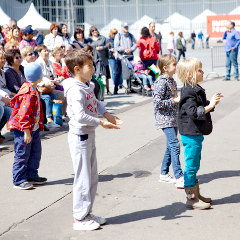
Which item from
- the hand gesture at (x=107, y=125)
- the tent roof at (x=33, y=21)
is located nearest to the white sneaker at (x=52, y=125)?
the hand gesture at (x=107, y=125)

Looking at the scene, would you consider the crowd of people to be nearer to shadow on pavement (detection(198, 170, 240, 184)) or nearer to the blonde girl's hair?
the blonde girl's hair

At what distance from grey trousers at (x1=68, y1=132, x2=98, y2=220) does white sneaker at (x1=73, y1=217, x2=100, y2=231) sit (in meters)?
0.05

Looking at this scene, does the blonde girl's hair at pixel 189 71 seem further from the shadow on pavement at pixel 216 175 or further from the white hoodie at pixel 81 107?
the shadow on pavement at pixel 216 175

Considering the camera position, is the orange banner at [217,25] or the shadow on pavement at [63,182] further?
the orange banner at [217,25]

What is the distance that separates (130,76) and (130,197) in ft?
29.1

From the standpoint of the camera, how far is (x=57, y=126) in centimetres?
996

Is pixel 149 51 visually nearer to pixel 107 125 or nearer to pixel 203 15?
pixel 107 125

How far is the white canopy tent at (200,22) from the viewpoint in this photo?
54.8m

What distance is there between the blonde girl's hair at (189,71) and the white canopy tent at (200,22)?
50.0m

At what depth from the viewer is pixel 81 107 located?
4.75 metres

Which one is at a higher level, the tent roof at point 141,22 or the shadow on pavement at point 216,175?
the tent roof at point 141,22

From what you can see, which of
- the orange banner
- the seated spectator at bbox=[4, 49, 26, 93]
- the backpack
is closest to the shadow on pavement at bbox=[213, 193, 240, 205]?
the seated spectator at bbox=[4, 49, 26, 93]

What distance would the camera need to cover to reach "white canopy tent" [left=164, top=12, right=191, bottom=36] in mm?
56438

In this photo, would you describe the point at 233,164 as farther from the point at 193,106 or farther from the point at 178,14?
the point at 178,14
